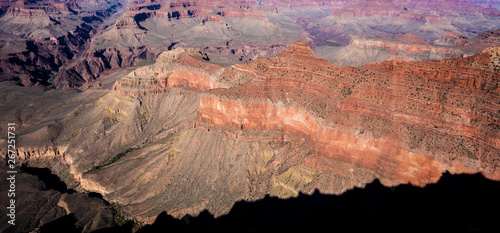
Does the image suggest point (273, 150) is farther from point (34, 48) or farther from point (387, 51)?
point (34, 48)

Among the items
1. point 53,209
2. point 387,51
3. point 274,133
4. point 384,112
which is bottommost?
point 53,209

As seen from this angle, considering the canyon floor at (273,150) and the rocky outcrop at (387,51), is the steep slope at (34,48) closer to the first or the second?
the canyon floor at (273,150)

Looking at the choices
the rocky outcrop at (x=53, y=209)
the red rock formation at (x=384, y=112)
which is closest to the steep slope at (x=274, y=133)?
the red rock formation at (x=384, y=112)

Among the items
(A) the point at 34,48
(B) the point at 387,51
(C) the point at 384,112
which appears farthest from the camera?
(A) the point at 34,48

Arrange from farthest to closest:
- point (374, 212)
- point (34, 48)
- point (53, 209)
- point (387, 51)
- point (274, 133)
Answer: point (34, 48)
point (387, 51)
point (274, 133)
point (53, 209)
point (374, 212)

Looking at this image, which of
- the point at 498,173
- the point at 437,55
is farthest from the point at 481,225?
the point at 437,55

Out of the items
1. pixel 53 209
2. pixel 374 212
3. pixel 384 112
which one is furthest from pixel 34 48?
pixel 374 212

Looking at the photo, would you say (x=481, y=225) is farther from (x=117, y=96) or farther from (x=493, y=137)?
(x=117, y=96)

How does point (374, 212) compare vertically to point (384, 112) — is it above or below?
below
